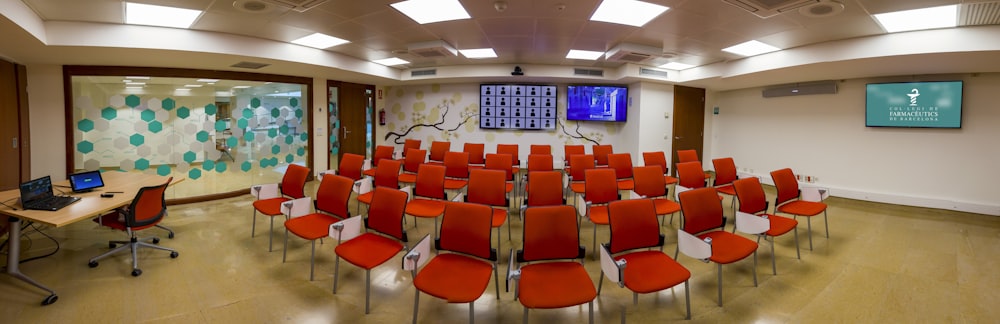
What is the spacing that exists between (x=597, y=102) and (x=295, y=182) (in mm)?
6132

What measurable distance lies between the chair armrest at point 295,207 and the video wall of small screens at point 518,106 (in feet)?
17.2

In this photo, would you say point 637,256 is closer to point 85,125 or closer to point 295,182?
point 295,182

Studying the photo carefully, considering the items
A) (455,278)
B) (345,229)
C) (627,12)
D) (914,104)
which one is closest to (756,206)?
(627,12)

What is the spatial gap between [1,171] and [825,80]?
11.4 m

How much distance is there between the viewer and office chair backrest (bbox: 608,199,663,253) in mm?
2758

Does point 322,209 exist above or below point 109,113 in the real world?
below

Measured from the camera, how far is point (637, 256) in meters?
2.80

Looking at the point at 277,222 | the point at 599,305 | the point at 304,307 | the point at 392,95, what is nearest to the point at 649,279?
the point at 599,305

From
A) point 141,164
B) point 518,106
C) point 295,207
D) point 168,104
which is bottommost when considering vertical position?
point 295,207

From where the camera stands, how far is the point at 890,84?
20.2 feet

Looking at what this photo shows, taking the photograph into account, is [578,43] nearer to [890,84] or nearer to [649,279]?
[649,279]

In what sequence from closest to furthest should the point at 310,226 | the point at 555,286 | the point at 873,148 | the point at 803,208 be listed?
the point at 555,286 < the point at 310,226 < the point at 803,208 < the point at 873,148

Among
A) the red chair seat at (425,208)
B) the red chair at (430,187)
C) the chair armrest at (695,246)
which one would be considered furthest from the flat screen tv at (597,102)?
the chair armrest at (695,246)

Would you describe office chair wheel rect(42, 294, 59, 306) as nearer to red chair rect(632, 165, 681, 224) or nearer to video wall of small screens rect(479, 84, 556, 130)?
red chair rect(632, 165, 681, 224)
